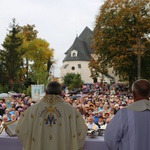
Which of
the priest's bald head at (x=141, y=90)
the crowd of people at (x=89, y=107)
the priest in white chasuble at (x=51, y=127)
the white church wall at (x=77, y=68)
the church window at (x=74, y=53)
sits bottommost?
the crowd of people at (x=89, y=107)

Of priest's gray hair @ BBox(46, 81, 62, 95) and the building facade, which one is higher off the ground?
the building facade

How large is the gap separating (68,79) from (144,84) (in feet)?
179

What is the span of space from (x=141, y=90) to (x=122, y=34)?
116ft

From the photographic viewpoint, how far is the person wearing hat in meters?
4.18

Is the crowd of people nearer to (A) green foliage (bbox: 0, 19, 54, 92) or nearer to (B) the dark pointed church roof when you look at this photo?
(A) green foliage (bbox: 0, 19, 54, 92)

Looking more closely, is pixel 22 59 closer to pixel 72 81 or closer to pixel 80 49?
pixel 72 81

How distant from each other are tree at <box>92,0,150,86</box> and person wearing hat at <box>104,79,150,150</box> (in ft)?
109

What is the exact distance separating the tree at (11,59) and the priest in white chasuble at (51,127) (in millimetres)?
41677

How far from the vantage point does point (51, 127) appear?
Result: 15.8 feet

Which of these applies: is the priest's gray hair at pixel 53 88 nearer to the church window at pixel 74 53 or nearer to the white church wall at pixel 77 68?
the white church wall at pixel 77 68

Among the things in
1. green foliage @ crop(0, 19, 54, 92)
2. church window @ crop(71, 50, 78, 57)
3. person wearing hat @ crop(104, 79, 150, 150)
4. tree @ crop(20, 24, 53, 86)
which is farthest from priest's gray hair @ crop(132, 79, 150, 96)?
church window @ crop(71, 50, 78, 57)

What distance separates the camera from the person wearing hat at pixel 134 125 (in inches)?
164

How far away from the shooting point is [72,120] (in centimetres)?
482

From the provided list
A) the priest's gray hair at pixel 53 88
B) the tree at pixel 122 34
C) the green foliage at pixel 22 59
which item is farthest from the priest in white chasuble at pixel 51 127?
the green foliage at pixel 22 59
